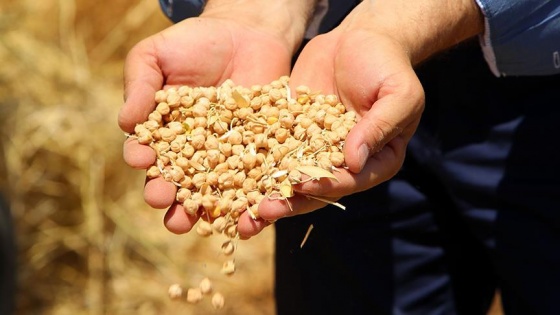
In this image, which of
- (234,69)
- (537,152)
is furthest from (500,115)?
(234,69)

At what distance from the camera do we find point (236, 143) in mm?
1023

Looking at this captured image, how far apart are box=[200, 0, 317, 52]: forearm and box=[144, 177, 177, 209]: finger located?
0.27m

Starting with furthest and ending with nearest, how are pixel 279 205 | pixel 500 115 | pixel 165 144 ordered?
pixel 500 115, pixel 165 144, pixel 279 205

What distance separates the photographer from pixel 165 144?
1.02 metres

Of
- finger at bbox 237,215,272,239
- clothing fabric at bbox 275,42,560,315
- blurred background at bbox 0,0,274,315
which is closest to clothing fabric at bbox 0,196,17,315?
blurred background at bbox 0,0,274,315

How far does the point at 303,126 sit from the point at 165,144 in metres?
0.17

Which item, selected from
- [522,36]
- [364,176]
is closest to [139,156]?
[364,176]

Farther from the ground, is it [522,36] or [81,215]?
[522,36]

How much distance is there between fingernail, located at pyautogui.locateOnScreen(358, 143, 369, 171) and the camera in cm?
88

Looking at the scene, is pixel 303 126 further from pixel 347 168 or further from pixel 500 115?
pixel 500 115

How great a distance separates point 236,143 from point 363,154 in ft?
0.65

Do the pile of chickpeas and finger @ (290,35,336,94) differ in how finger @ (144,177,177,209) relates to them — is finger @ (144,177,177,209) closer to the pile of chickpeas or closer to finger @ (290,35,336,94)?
the pile of chickpeas

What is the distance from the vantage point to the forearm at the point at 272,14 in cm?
112

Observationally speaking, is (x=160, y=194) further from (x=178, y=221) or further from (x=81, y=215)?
(x=81, y=215)
